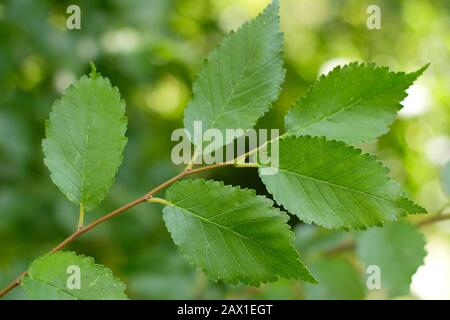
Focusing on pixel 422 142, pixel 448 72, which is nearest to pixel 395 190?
pixel 422 142

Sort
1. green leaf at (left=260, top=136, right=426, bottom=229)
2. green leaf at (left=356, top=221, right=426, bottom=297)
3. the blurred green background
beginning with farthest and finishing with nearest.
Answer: the blurred green background < green leaf at (left=356, top=221, right=426, bottom=297) < green leaf at (left=260, top=136, right=426, bottom=229)

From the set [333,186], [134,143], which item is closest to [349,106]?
[333,186]

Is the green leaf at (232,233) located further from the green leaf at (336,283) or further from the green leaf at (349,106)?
the green leaf at (336,283)

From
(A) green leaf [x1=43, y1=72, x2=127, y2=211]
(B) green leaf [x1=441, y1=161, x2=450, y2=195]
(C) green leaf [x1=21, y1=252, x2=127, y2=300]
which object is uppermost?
(B) green leaf [x1=441, y1=161, x2=450, y2=195]

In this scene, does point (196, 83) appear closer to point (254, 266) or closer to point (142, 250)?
point (254, 266)

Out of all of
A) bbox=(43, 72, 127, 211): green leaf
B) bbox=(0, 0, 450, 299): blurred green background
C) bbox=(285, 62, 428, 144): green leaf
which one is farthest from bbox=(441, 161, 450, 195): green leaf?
bbox=(43, 72, 127, 211): green leaf

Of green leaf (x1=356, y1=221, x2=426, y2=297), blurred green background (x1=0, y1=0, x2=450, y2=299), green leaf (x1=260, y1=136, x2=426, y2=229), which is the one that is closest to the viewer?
green leaf (x1=260, y1=136, x2=426, y2=229)

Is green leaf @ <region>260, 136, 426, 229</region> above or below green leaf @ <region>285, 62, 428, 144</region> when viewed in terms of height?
below

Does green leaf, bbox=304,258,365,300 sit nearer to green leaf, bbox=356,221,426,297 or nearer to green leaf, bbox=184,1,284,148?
green leaf, bbox=356,221,426,297
